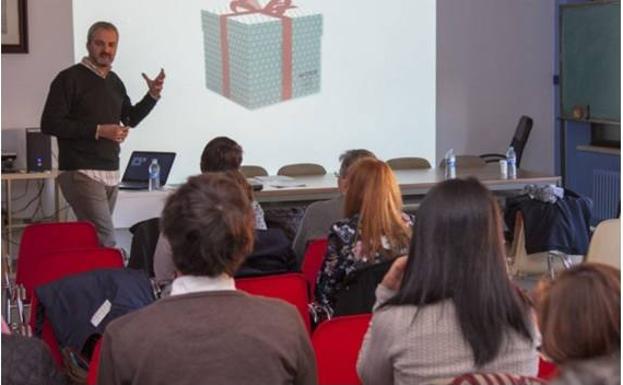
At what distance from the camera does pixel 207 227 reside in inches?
83.6

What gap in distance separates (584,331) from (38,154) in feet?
20.5

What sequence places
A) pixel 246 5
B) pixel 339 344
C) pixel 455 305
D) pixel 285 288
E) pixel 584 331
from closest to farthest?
pixel 584 331 < pixel 455 305 < pixel 339 344 < pixel 285 288 < pixel 246 5

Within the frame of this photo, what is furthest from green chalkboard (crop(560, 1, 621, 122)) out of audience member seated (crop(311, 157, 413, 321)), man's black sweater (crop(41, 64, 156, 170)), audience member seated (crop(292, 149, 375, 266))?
audience member seated (crop(311, 157, 413, 321))

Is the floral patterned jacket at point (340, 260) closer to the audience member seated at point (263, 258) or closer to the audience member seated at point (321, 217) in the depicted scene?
the audience member seated at point (263, 258)

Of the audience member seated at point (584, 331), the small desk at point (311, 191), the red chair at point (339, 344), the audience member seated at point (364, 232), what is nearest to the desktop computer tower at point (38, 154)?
the small desk at point (311, 191)

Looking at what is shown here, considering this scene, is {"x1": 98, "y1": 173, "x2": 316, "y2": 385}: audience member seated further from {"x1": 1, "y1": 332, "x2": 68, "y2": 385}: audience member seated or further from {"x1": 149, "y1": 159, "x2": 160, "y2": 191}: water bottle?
{"x1": 149, "y1": 159, "x2": 160, "y2": 191}: water bottle

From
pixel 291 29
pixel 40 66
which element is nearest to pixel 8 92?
pixel 40 66

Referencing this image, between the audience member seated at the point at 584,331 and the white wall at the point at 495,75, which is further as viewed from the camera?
the white wall at the point at 495,75

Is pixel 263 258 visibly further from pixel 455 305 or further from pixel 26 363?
pixel 26 363

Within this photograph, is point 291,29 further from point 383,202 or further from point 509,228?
point 383,202

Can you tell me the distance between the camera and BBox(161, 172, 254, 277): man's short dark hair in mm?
2117

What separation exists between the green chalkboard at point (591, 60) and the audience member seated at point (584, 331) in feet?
23.3

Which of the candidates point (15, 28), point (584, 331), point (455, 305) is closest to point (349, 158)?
point (455, 305)

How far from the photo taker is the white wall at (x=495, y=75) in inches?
369
